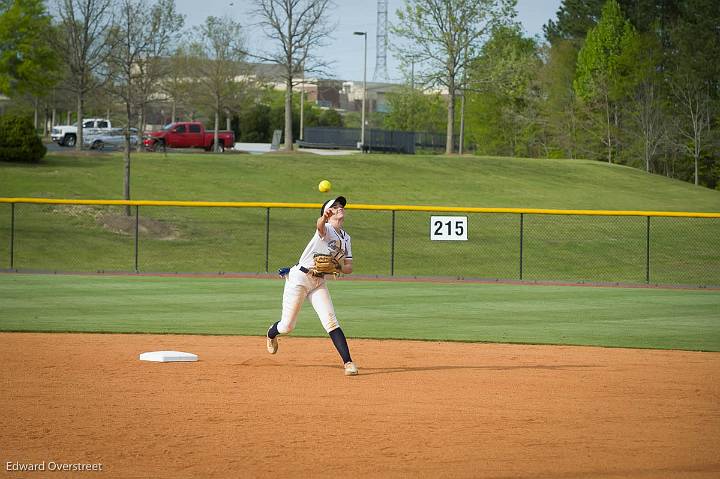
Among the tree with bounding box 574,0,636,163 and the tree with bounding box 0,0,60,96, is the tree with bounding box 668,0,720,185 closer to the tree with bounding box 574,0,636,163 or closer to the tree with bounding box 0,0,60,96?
the tree with bounding box 574,0,636,163

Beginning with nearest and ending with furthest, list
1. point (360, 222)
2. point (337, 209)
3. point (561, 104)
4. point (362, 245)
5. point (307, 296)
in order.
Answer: point (337, 209)
point (307, 296)
point (362, 245)
point (360, 222)
point (561, 104)

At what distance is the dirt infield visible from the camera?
685cm

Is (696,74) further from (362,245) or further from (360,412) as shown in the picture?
(360,412)

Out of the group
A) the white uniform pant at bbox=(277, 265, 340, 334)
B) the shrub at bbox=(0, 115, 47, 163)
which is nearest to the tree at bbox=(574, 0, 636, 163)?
the shrub at bbox=(0, 115, 47, 163)

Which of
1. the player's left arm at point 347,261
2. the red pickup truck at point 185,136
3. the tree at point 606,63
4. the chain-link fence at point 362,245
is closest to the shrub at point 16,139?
the chain-link fence at point 362,245

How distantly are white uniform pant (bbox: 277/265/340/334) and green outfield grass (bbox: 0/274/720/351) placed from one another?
2.15 metres

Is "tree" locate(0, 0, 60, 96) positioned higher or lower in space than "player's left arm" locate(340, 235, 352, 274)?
higher

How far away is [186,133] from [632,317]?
4169 centimetres

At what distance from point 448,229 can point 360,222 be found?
10.8 meters

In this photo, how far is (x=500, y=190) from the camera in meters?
45.4

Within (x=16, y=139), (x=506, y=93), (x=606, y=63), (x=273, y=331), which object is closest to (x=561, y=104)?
(x=606, y=63)

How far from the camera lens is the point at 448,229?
948 inches

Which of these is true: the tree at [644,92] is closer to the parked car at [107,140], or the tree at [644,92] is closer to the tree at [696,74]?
the tree at [696,74]

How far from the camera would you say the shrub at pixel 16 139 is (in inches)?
1537
